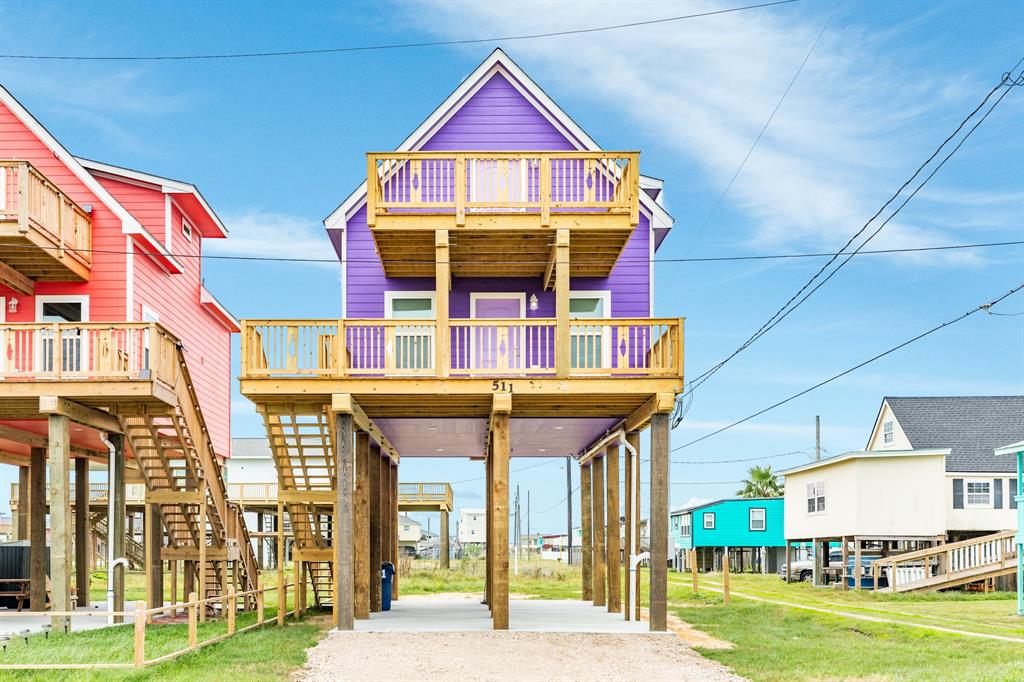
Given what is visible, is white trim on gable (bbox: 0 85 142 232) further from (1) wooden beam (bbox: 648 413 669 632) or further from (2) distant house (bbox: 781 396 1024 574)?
(2) distant house (bbox: 781 396 1024 574)

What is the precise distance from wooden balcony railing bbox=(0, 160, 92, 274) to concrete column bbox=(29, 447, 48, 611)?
Answer: 5.90m

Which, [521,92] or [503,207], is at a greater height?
[521,92]

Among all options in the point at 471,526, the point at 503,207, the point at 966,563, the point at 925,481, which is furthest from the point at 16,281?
the point at 471,526

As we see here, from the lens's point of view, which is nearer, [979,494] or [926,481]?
[926,481]

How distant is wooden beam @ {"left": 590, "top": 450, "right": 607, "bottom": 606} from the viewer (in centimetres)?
2639

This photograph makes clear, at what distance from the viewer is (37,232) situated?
20641 millimetres

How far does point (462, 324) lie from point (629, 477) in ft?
16.5

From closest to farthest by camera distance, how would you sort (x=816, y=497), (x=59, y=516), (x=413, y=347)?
(x=59, y=516), (x=413, y=347), (x=816, y=497)

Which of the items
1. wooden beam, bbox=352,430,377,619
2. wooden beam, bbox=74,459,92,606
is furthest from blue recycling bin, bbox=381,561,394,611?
wooden beam, bbox=74,459,92,606

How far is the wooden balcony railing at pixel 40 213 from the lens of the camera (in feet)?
66.2

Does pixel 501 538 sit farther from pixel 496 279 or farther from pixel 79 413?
pixel 79 413

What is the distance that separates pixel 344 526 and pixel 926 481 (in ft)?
85.1

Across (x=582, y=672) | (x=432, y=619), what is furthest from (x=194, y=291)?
(x=582, y=672)

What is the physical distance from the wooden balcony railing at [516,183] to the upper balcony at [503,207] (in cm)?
2
